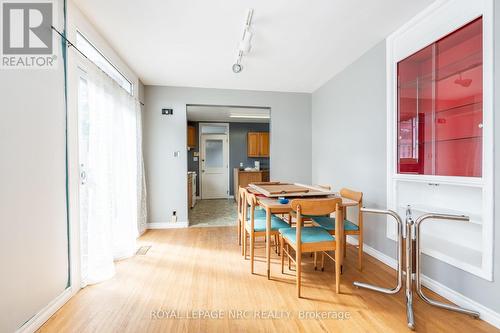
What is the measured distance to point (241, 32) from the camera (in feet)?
8.18

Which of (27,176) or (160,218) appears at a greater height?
(27,176)

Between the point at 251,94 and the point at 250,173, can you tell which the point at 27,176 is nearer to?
the point at 251,94

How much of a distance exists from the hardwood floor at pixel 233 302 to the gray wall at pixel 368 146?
0.91 feet

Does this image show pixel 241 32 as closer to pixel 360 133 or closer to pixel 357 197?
pixel 360 133

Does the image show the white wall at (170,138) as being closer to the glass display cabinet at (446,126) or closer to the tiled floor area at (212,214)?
the tiled floor area at (212,214)

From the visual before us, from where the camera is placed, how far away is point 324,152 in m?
4.16

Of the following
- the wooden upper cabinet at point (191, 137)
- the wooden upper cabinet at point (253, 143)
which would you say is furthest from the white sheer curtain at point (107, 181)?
the wooden upper cabinet at point (253, 143)

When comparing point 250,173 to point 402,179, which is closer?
point 402,179

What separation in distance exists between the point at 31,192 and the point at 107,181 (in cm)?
90

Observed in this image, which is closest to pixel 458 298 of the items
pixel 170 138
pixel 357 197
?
pixel 357 197

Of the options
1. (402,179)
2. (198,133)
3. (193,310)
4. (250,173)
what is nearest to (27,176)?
(193,310)

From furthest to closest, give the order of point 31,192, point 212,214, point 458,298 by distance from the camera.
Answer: point 212,214 → point 458,298 → point 31,192

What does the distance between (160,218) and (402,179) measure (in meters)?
3.76

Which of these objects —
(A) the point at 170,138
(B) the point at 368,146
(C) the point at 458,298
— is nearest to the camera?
(C) the point at 458,298
